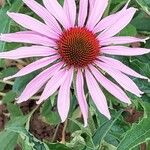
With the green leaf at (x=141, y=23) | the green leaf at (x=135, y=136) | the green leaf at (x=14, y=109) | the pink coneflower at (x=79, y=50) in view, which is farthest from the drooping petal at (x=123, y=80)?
the green leaf at (x=14, y=109)

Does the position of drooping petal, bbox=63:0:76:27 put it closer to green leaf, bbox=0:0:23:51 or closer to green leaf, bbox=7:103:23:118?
green leaf, bbox=0:0:23:51

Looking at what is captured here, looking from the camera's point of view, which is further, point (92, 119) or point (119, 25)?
point (92, 119)

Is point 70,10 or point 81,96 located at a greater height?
point 70,10

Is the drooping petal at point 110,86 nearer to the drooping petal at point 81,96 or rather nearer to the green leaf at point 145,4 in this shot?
the drooping petal at point 81,96

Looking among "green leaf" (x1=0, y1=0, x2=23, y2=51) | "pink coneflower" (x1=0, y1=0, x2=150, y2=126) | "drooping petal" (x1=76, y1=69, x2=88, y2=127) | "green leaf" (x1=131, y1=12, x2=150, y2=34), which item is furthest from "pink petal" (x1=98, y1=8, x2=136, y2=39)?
"green leaf" (x1=131, y1=12, x2=150, y2=34)

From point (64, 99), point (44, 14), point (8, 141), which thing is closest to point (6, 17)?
point (44, 14)

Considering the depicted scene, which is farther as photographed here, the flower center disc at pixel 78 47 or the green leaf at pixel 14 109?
the green leaf at pixel 14 109

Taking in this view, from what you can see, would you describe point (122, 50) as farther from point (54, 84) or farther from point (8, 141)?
point (8, 141)
